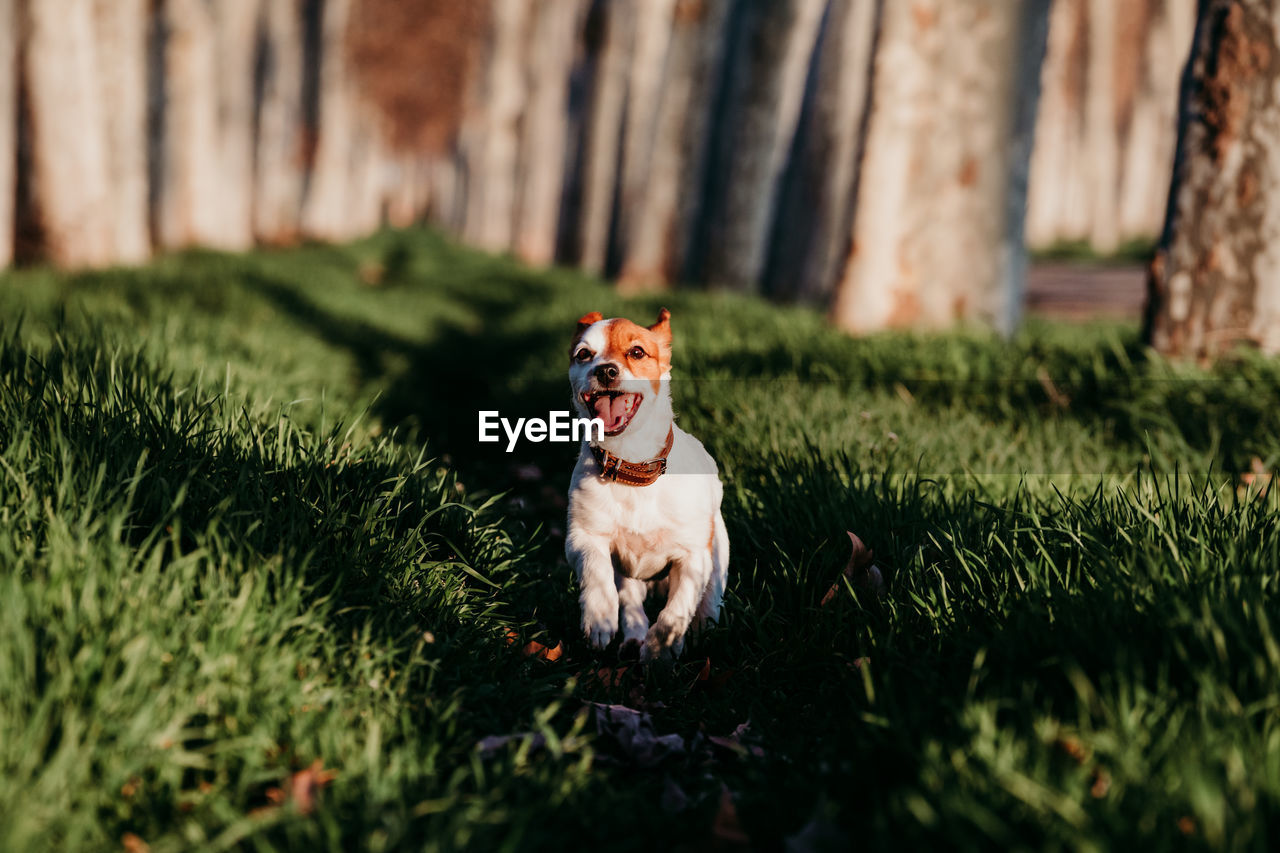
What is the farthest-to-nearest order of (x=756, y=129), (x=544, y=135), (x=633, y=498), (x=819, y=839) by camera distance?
(x=544, y=135) → (x=756, y=129) → (x=633, y=498) → (x=819, y=839)

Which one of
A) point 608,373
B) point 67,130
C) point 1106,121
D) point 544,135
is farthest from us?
point 1106,121

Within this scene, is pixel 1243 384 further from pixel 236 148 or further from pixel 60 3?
pixel 236 148

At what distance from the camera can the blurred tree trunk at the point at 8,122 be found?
28.3 feet

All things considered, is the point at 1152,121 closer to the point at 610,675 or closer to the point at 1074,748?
the point at 610,675

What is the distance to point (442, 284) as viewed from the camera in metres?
14.2

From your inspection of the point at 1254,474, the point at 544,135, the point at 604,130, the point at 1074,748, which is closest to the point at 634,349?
the point at 1074,748

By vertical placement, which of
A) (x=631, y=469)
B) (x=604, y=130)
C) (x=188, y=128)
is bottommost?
(x=631, y=469)

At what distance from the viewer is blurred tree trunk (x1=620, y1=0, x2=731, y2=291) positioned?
11211 mm

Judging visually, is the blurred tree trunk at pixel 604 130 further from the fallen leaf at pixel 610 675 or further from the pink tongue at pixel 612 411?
the fallen leaf at pixel 610 675

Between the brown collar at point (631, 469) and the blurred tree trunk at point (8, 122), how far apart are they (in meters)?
8.58

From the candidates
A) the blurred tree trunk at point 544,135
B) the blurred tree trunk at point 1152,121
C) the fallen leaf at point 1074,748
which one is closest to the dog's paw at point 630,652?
the fallen leaf at point 1074,748

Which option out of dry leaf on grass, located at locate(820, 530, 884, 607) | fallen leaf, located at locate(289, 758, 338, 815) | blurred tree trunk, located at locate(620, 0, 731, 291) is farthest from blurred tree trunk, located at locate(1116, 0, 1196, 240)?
fallen leaf, located at locate(289, 758, 338, 815)

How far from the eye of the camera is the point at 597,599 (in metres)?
2.49

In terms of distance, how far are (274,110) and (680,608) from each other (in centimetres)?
2276
